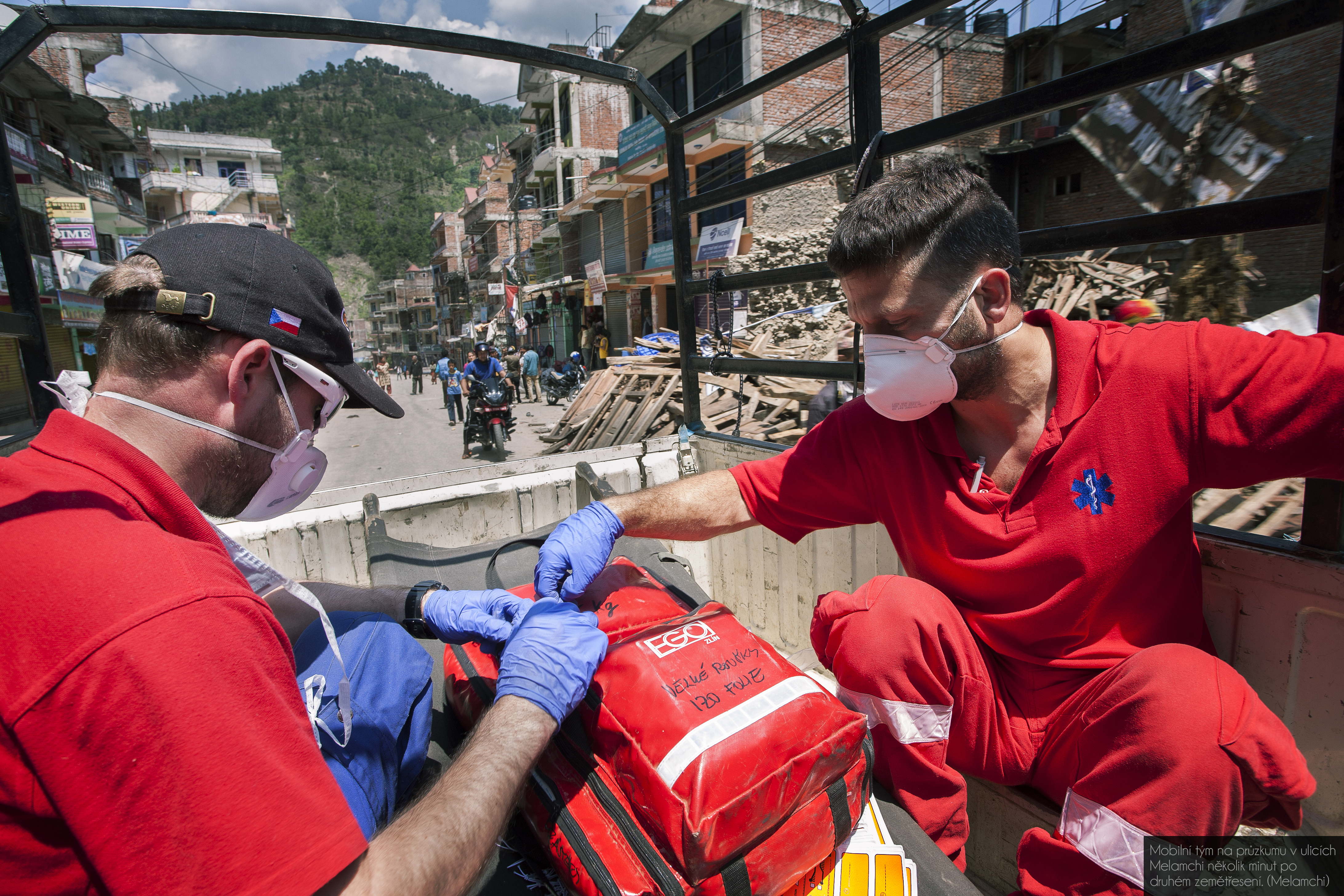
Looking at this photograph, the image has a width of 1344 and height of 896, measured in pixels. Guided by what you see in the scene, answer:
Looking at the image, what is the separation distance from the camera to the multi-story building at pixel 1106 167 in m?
8.47

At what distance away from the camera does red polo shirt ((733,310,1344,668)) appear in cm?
135

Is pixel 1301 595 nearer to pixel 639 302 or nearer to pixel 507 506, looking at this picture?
pixel 507 506

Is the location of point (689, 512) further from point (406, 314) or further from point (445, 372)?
point (406, 314)

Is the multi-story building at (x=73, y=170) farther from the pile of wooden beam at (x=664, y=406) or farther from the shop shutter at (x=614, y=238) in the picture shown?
the shop shutter at (x=614, y=238)

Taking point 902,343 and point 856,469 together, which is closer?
point 902,343

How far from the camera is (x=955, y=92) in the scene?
1981cm

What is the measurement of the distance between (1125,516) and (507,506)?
7.97ft

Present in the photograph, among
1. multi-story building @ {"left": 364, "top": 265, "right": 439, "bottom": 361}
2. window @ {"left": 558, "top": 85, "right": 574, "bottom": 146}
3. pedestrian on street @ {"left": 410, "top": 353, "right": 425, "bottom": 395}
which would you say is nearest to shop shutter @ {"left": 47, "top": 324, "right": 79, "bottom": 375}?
pedestrian on street @ {"left": 410, "top": 353, "right": 425, "bottom": 395}

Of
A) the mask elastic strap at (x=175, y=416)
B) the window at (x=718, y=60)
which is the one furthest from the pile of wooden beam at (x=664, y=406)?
the window at (x=718, y=60)

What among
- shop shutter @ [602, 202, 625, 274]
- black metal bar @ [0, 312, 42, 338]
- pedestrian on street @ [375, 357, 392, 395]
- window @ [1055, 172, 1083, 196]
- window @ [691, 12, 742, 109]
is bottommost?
pedestrian on street @ [375, 357, 392, 395]

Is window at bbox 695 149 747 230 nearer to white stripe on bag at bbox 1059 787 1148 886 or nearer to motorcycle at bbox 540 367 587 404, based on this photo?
motorcycle at bbox 540 367 587 404

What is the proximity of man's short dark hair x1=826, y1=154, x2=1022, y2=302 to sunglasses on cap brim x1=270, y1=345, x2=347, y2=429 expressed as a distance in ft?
4.08

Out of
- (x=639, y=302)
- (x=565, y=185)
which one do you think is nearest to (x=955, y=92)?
(x=639, y=302)

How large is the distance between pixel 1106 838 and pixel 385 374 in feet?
165
